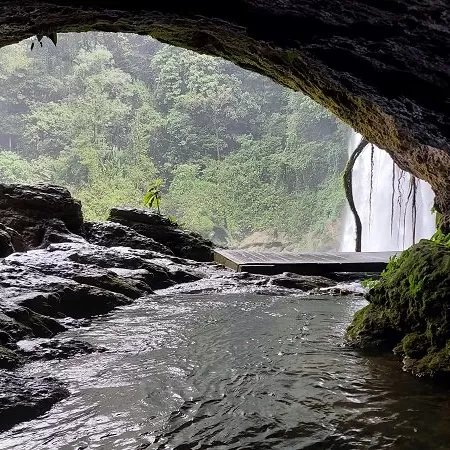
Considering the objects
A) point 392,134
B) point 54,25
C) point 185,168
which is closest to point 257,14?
point 54,25

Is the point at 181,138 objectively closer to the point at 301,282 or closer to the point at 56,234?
the point at 56,234

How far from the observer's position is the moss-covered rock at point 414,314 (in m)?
4.52

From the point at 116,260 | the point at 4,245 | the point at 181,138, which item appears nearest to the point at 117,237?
the point at 116,260

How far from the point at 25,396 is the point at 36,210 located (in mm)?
9806

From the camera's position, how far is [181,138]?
3856 centimetres

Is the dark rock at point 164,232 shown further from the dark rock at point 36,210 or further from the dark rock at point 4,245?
the dark rock at point 4,245

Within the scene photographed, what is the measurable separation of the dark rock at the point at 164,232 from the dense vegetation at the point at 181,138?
66.1ft

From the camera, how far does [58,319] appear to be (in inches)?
265

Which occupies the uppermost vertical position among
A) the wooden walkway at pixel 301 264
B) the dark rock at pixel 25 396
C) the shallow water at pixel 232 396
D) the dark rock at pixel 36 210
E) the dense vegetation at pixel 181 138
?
the dense vegetation at pixel 181 138

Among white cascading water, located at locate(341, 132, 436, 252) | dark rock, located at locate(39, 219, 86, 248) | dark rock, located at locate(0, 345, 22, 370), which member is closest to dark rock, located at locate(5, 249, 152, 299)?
dark rock, located at locate(39, 219, 86, 248)

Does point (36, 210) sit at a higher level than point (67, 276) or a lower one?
higher

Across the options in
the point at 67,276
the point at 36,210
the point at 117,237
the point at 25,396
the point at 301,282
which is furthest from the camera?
the point at 117,237

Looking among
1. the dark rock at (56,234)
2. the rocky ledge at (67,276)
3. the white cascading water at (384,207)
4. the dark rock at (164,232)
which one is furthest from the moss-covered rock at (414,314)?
the white cascading water at (384,207)

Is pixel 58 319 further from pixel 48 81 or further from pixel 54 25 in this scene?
pixel 48 81
